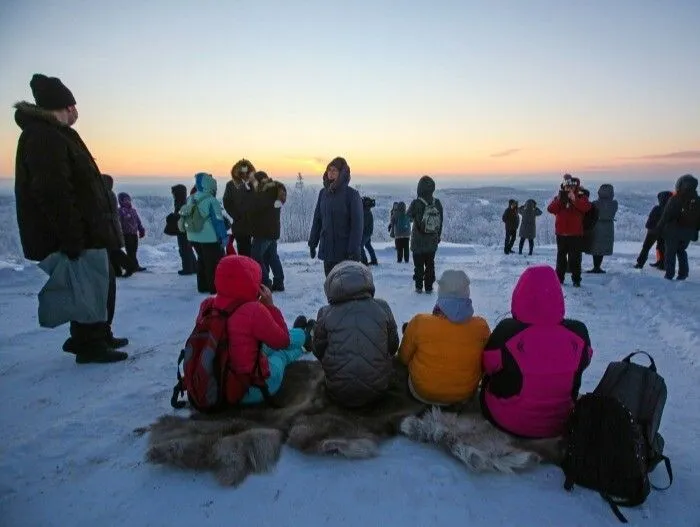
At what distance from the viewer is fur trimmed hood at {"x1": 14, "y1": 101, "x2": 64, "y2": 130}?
378 centimetres

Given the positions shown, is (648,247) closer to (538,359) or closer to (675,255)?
(675,255)

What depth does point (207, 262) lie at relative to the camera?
713 centimetres

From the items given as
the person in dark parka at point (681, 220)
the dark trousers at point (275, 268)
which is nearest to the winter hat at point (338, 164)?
the dark trousers at point (275, 268)

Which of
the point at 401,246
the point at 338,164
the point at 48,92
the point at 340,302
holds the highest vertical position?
the point at 48,92

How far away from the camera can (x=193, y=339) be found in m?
3.13

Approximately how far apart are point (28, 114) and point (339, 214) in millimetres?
3331

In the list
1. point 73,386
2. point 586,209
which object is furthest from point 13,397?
point 586,209

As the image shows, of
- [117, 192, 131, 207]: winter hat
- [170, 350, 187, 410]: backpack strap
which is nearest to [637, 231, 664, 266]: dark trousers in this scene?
[170, 350, 187, 410]: backpack strap

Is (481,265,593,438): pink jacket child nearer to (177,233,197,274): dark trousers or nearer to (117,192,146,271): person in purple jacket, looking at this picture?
(177,233,197,274): dark trousers

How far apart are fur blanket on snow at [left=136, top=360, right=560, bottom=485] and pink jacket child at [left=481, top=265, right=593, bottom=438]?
0.20 m

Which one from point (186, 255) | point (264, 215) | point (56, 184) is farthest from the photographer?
point (186, 255)

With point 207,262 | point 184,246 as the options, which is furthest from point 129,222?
point 207,262

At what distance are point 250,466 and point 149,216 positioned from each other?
1346 inches

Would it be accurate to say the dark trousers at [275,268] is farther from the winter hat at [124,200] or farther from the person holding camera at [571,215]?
the person holding camera at [571,215]
